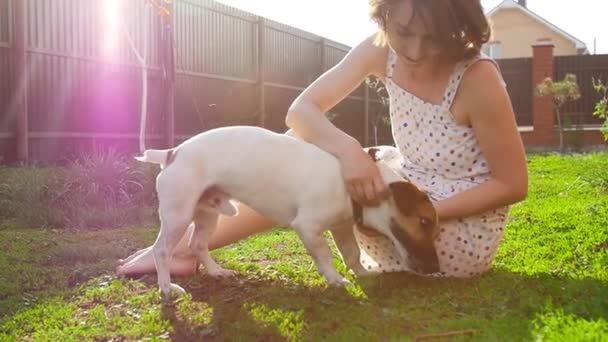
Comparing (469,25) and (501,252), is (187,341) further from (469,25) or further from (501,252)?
(501,252)

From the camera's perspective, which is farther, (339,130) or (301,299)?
(339,130)

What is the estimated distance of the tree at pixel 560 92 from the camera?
18.4 meters

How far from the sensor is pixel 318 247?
3402 mm

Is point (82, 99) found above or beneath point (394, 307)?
above

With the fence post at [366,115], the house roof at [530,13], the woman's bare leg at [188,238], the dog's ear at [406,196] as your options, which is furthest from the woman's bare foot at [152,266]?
the house roof at [530,13]

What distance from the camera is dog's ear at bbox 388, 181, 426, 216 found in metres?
3.22

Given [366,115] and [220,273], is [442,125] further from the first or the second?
[366,115]

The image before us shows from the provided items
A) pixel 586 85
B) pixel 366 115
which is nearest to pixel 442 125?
pixel 366 115

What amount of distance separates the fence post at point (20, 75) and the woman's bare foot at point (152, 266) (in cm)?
470

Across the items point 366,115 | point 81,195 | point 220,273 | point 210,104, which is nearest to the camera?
point 220,273

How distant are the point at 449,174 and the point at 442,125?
235 millimetres

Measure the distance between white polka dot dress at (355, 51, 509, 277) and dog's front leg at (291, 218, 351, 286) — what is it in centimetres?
32

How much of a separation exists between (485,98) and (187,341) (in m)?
1.62

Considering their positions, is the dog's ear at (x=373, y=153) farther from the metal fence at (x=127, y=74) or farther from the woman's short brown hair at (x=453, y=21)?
the metal fence at (x=127, y=74)
